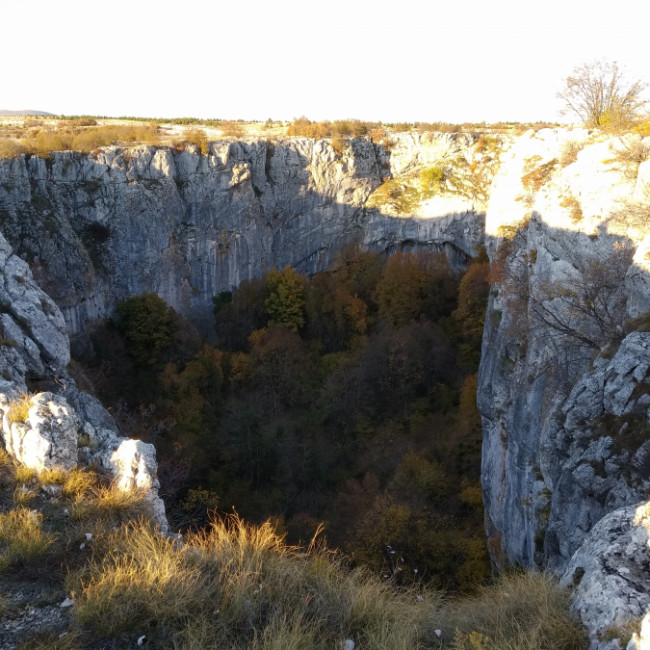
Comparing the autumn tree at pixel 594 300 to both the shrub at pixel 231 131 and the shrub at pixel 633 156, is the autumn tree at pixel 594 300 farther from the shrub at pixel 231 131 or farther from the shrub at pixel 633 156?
the shrub at pixel 231 131

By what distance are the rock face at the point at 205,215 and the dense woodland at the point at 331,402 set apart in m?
2.28

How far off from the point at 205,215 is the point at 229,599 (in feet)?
101

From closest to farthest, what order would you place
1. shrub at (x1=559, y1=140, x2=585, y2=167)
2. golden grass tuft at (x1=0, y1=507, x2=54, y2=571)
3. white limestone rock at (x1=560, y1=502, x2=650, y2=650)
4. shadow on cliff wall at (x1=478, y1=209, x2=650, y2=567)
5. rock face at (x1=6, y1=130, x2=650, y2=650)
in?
white limestone rock at (x1=560, y1=502, x2=650, y2=650)
golden grass tuft at (x1=0, y1=507, x2=54, y2=571)
rock face at (x1=6, y1=130, x2=650, y2=650)
shadow on cliff wall at (x1=478, y1=209, x2=650, y2=567)
shrub at (x1=559, y1=140, x2=585, y2=167)

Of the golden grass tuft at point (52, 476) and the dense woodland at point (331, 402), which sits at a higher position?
the golden grass tuft at point (52, 476)

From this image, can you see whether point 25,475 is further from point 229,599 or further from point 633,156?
point 633,156

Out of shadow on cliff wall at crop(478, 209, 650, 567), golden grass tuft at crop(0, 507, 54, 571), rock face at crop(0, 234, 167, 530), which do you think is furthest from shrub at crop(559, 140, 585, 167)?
golden grass tuft at crop(0, 507, 54, 571)

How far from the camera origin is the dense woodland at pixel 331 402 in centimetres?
1720

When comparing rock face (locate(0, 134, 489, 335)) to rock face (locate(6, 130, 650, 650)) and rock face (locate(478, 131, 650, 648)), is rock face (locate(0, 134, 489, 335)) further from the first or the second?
rock face (locate(478, 131, 650, 648))

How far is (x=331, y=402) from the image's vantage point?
25688mm

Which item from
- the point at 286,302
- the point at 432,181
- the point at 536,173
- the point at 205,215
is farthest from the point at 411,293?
the point at 536,173

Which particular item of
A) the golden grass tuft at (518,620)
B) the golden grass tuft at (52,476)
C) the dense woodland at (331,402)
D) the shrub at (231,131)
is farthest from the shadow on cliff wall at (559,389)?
the shrub at (231,131)

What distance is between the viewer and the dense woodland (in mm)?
17203

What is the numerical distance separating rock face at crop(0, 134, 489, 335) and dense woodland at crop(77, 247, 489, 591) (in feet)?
7.47

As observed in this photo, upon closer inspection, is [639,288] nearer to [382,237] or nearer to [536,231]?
[536,231]
